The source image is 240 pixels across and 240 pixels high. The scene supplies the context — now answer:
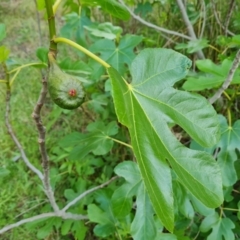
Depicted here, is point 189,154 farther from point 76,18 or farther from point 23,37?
point 23,37

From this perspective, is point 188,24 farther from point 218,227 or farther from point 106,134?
point 218,227

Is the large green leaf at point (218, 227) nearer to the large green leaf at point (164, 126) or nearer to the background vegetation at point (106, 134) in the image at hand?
the background vegetation at point (106, 134)

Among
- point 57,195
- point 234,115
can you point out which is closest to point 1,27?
point 57,195

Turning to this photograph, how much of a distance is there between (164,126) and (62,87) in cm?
20

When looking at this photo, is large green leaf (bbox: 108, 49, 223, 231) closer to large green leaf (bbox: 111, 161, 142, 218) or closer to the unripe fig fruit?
the unripe fig fruit

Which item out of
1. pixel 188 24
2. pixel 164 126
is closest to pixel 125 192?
pixel 164 126

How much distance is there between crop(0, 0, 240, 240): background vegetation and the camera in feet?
4.02

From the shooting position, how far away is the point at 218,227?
1.30 m

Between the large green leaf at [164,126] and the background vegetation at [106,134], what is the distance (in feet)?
0.68

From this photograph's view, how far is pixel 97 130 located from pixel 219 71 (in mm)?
496

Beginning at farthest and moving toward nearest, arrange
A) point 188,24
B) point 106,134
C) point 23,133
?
point 23,133 → point 188,24 → point 106,134

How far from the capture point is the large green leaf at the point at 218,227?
4.21 ft

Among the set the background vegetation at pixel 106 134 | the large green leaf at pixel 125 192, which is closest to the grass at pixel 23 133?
the background vegetation at pixel 106 134

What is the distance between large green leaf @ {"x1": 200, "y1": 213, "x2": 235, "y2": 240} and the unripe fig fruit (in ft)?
2.52
